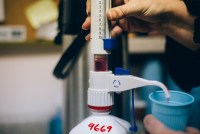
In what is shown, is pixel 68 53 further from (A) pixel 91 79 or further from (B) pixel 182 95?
(B) pixel 182 95

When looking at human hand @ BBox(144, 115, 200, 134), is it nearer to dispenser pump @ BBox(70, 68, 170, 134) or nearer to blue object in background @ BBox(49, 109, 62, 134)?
dispenser pump @ BBox(70, 68, 170, 134)

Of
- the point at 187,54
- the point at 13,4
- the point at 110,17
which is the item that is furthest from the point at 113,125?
the point at 13,4

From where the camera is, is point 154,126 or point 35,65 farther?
point 35,65

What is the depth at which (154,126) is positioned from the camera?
0.38 metres

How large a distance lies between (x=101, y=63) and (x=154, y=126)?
0.13 meters

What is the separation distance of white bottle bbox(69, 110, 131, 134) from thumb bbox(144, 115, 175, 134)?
0.04 meters

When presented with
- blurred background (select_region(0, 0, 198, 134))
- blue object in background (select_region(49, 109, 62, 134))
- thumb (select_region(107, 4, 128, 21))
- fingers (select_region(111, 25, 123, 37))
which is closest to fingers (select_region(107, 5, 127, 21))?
thumb (select_region(107, 4, 128, 21))

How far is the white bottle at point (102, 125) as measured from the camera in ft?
1.31

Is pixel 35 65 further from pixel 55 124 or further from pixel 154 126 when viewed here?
pixel 154 126

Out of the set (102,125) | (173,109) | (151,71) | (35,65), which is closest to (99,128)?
(102,125)

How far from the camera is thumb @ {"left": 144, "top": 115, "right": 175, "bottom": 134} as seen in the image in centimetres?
36

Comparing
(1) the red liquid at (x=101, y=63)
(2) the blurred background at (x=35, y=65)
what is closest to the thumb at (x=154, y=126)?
(1) the red liquid at (x=101, y=63)

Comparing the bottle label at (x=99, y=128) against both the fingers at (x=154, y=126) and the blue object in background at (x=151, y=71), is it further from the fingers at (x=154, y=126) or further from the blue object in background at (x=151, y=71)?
the blue object in background at (x=151, y=71)

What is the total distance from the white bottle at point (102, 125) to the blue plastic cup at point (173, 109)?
0.06 metres
